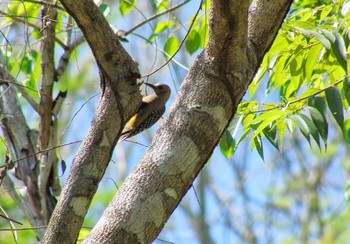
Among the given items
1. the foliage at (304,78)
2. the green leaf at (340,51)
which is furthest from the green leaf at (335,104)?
the green leaf at (340,51)

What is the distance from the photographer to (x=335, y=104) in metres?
2.38

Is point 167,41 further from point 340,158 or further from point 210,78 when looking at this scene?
point 340,158

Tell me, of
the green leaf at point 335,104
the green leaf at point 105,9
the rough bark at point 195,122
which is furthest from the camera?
the green leaf at point 105,9

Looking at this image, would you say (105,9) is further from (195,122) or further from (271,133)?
(195,122)

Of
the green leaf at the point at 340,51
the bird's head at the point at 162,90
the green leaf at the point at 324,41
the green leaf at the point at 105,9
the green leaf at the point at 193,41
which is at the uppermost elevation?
the green leaf at the point at 105,9

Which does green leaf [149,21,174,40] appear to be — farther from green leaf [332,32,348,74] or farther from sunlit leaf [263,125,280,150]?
green leaf [332,32,348,74]

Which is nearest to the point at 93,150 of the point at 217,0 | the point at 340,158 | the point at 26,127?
the point at 217,0

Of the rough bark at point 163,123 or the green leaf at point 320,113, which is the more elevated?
the rough bark at point 163,123

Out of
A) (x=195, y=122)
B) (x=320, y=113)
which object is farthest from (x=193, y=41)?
(x=195, y=122)

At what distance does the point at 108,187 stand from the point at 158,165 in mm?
6632

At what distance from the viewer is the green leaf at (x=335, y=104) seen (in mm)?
2330

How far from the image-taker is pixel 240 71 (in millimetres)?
2191

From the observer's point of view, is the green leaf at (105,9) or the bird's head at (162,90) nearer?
the bird's head at (162,90)

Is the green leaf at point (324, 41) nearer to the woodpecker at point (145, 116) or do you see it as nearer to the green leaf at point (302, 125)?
the green leaf at point (302, 125)
